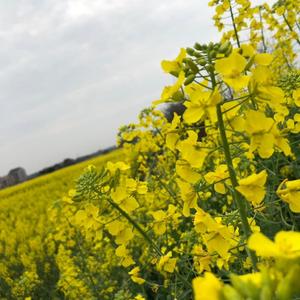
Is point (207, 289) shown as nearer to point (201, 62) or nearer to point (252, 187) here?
point (252, 187)

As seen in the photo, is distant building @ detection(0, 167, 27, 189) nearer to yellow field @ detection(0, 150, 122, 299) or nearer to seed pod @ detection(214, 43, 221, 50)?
yellow field @ detection(0, 150, 122, 299)

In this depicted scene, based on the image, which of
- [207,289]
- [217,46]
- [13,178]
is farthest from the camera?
[13,178]

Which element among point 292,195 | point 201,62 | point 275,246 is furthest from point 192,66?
point 275,246

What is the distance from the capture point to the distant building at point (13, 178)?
3303 cm

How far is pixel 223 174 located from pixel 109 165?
0.53m

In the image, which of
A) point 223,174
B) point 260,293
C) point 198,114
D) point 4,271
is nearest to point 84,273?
point 4,271

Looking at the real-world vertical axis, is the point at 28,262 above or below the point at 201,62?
below

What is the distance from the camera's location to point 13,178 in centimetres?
3353

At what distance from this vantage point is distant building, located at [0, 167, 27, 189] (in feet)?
108

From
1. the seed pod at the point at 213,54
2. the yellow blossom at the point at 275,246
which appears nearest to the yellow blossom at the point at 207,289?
the yellow blossom at the point at 275,246

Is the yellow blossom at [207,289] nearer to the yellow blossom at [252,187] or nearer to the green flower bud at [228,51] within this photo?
the yellow blossom at [252,187]

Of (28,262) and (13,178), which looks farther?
(13,178)

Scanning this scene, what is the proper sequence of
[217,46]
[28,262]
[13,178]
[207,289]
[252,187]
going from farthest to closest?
A: 1. [13,178]
2. [28,262]
3. [217,46]
4. [252,187]
5. [207,289]

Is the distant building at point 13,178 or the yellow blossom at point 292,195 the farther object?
the distant building at point 13,178
